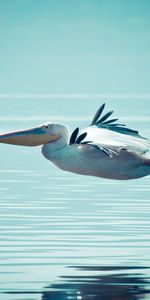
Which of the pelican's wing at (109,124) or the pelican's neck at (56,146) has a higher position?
the pelican's wing at (109,124)

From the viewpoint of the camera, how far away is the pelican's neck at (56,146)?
49.9 feet

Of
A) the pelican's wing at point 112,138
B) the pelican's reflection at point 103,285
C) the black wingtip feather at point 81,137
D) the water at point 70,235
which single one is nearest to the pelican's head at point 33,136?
the pelican's wing at point 112,138

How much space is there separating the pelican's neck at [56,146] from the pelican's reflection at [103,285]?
151 centimetres

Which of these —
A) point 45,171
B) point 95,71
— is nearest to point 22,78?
point 95,71

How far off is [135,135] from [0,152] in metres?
12.3

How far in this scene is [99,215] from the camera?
56.8 ft

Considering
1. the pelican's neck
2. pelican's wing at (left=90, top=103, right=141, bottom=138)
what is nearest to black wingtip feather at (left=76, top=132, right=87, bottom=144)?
the pelican's neck

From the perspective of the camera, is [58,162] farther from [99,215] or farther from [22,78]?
[22,78]

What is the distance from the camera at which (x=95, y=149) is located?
590 inches

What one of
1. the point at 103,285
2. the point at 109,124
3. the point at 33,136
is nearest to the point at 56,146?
the point at 33,136

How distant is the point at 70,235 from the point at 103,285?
254cm

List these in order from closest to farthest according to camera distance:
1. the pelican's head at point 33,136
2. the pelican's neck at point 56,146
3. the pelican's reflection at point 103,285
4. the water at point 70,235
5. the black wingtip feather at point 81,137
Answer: the pelican's reflection at point 103,285 < the water at point 70,235 < the black wingtip feather at point 81,137 < the pelican's neck at point 56,146 < the pelican's head at point 33,136

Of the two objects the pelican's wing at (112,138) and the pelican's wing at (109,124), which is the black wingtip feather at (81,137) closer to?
the pelican's wing at (112,138)

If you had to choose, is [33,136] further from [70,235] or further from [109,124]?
[70,235]
